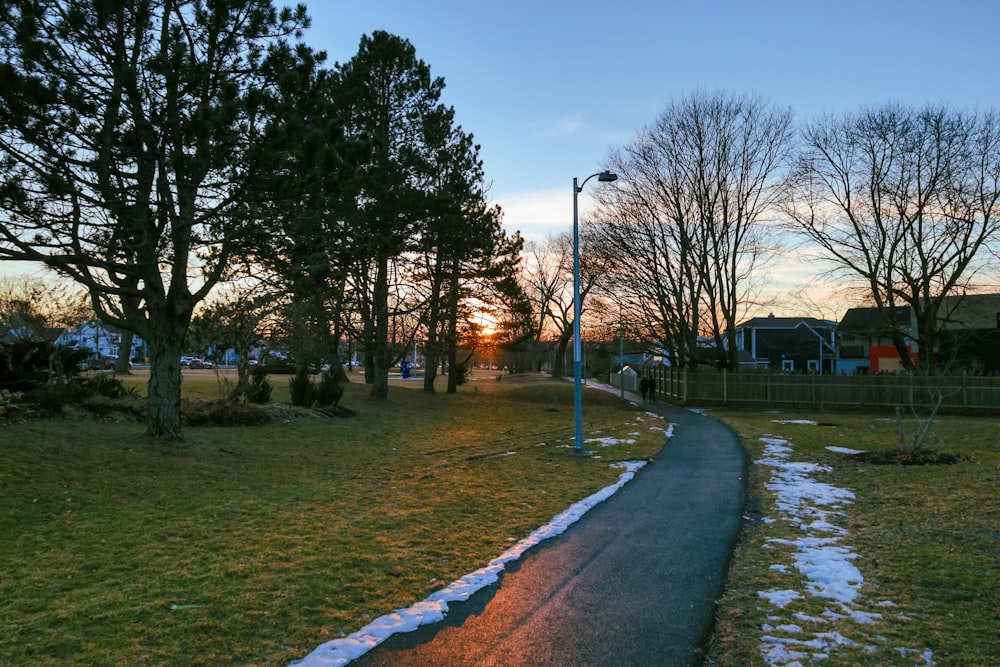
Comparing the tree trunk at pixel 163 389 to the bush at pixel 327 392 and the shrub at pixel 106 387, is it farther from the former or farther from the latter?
the bush at pixel 327 392

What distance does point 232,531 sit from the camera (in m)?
7.23

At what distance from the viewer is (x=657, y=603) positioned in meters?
5.21

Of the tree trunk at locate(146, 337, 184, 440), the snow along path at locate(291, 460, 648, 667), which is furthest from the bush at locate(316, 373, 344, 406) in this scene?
the snow along path at locate(291, 460, 648, 667)

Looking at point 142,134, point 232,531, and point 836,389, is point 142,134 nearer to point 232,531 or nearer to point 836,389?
point 232,531

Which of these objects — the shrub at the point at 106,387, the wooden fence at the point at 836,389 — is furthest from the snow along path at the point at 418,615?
the wooden fence at the point at 836,389

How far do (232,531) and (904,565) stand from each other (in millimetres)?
6936

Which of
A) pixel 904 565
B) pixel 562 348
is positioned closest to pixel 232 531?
pixel 904 565

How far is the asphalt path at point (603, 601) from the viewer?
4.26m

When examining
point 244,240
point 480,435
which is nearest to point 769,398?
→ point 480,435

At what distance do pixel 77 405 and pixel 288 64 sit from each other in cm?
886

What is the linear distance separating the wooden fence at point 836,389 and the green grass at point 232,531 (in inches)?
760

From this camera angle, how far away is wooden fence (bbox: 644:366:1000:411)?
27.8 metres

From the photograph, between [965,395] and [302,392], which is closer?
[302,392]

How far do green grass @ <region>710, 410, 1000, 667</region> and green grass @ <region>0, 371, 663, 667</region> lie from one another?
99.9 inches
